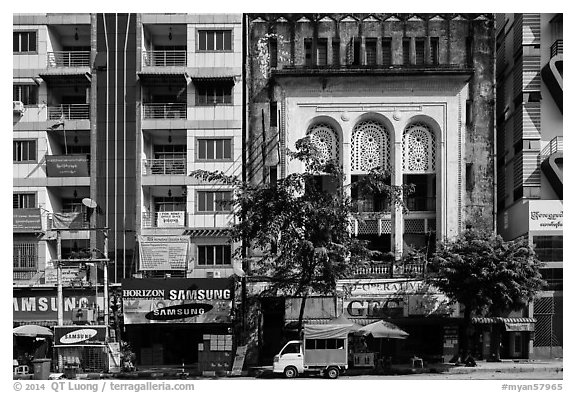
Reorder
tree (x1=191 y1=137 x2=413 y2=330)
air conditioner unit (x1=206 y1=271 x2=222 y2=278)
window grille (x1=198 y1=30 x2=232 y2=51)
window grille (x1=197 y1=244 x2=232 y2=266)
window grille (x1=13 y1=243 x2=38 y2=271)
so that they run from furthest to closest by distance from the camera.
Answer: window grille (x1=198 y1=30 x2=232 y2=51) → window grille (x1=197 y1=244 x2=232 y2=266) → window grille (x1=13 y1=243 x2=38 y2=271) → air conditioner unit (x1=206 y1=271 x2=222 y2=278) → tree (x1=191 y1=137 x2=413 y2=330)

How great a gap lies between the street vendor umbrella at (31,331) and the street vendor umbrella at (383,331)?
15.4 meters

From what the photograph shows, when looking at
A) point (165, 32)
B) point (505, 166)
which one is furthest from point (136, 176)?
point (505, 166)

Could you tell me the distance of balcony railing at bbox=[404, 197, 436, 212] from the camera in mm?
49562

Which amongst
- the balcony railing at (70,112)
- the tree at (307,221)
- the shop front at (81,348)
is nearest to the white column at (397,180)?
the tree at (307,221)

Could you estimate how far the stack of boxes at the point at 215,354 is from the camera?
40.4 metres

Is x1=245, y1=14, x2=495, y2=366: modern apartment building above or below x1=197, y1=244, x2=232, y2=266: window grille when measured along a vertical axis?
above

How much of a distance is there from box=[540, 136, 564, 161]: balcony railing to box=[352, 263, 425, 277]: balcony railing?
834 cm

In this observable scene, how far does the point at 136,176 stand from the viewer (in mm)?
48281

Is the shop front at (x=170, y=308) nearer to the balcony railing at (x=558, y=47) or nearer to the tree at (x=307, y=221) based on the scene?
the tree at (x=307, y=221)

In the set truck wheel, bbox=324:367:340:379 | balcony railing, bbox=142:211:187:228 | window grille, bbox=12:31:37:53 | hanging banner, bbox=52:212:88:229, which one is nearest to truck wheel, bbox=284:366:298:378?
truck wheel, bbox=324:367:340:379

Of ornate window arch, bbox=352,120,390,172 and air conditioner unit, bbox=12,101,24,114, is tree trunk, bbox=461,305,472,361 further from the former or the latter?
air conditioner unit, bbox=12,101,24,114

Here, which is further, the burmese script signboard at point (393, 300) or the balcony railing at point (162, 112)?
the balcony railing at point (162, 112)

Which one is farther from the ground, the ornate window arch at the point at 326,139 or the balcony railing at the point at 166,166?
the ornate window arch at the point at 326,139

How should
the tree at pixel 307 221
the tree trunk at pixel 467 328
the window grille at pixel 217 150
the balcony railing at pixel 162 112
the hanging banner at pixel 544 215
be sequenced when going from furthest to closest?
the balcony railing at pixel 162 112 < the window grille at pixel 217 150 < the hanging banner at pixel 544 215 < the tree trunk at pixel 467 328 < the tree at pixel 307 221
